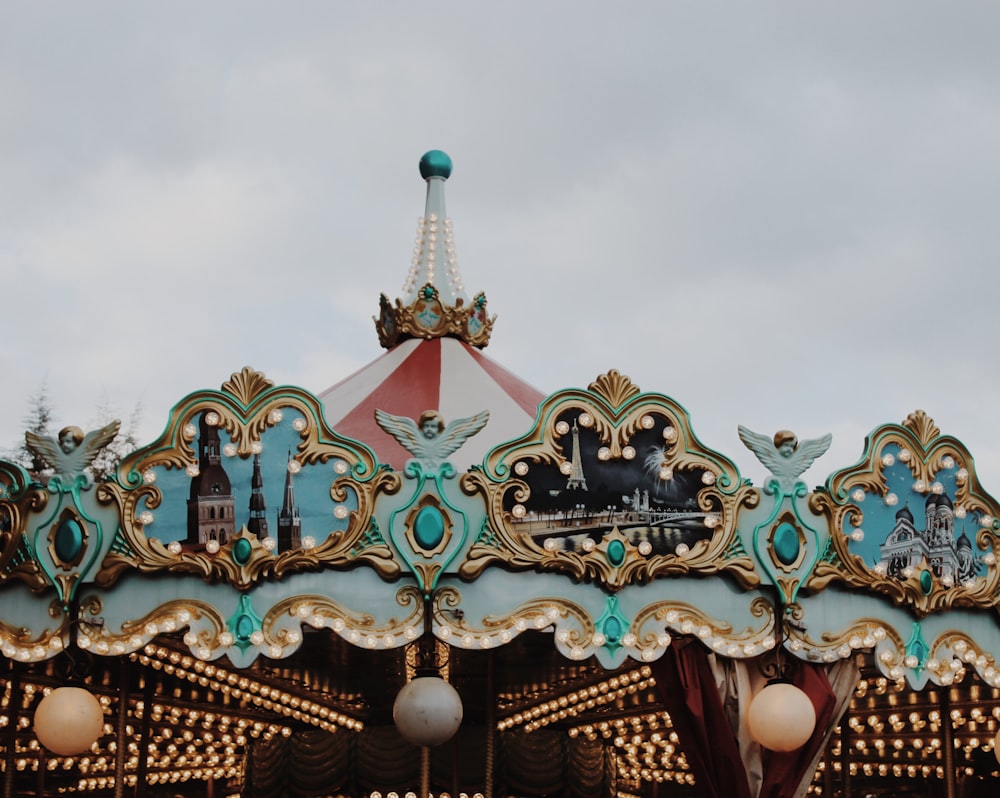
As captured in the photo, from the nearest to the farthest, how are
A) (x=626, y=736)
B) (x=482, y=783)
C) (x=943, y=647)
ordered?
(x=943, y=647)
(x=482, y=783)
(x=626, y=736)

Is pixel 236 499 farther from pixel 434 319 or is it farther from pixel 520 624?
pixel 434 319

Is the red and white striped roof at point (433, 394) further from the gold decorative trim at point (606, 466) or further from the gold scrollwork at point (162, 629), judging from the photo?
the gold scrollwork at point (162, 629)

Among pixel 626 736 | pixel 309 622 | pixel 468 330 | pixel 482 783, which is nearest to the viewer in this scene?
pixel 309 622

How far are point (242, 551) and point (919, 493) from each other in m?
3.87

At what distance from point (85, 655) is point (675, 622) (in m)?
3.51

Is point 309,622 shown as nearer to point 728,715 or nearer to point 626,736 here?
point 728,715

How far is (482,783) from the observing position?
10.0 m

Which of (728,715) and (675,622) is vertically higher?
(675,622)

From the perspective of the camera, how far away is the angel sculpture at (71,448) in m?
6.98

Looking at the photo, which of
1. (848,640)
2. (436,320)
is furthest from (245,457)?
(436,320)

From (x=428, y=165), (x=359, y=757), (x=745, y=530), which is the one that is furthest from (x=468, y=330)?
(x=745, y=530)

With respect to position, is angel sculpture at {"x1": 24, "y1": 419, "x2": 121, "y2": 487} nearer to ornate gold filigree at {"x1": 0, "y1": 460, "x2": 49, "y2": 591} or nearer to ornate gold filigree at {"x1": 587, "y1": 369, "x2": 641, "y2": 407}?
ornate gold filigree at {"x1": 0, "y1": 460, "x2": 49, "y2": 591}

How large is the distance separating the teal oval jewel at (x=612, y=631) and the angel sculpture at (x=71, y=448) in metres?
2.85

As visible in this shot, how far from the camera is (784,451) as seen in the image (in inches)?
283
